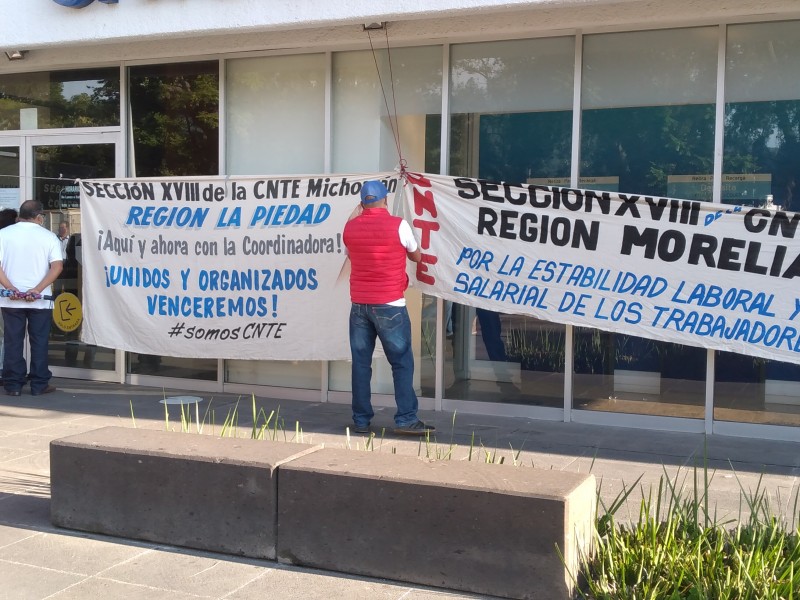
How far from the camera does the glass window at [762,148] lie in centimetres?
754

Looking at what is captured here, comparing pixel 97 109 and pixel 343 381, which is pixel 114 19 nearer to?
pixel 97 109

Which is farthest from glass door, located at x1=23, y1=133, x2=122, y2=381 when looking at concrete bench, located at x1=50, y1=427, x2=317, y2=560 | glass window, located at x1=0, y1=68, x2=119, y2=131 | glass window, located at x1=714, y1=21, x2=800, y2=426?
glass window, located at x1=714, y1=21, x2=800, y2=426

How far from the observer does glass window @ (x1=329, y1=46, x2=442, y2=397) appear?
8.74m

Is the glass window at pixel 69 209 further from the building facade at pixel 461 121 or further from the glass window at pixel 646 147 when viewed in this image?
the glass window at pixel 646 147

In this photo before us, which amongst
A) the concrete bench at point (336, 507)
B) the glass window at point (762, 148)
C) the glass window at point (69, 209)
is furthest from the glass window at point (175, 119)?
the glass window at point (762, 148)

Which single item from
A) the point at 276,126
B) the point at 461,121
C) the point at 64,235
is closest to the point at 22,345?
the point at 64,235

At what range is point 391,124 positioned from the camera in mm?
8922

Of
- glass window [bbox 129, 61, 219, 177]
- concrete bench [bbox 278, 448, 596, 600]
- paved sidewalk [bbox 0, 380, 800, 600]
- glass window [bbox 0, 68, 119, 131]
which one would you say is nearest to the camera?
concrete bench [bbox 278, 448, 596, 600]

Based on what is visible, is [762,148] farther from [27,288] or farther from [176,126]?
[27,288]

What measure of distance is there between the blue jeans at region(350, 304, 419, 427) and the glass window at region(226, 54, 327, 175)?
2.30 meters

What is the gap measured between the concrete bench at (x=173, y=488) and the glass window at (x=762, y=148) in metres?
4.26

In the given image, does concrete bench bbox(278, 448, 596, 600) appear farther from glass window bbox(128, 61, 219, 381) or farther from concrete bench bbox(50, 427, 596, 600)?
glass window bbox(128, 61, 219, 381)

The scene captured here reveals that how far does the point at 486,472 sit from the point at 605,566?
722 millimetres

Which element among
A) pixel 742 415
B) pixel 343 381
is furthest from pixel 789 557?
pixel 343 381
